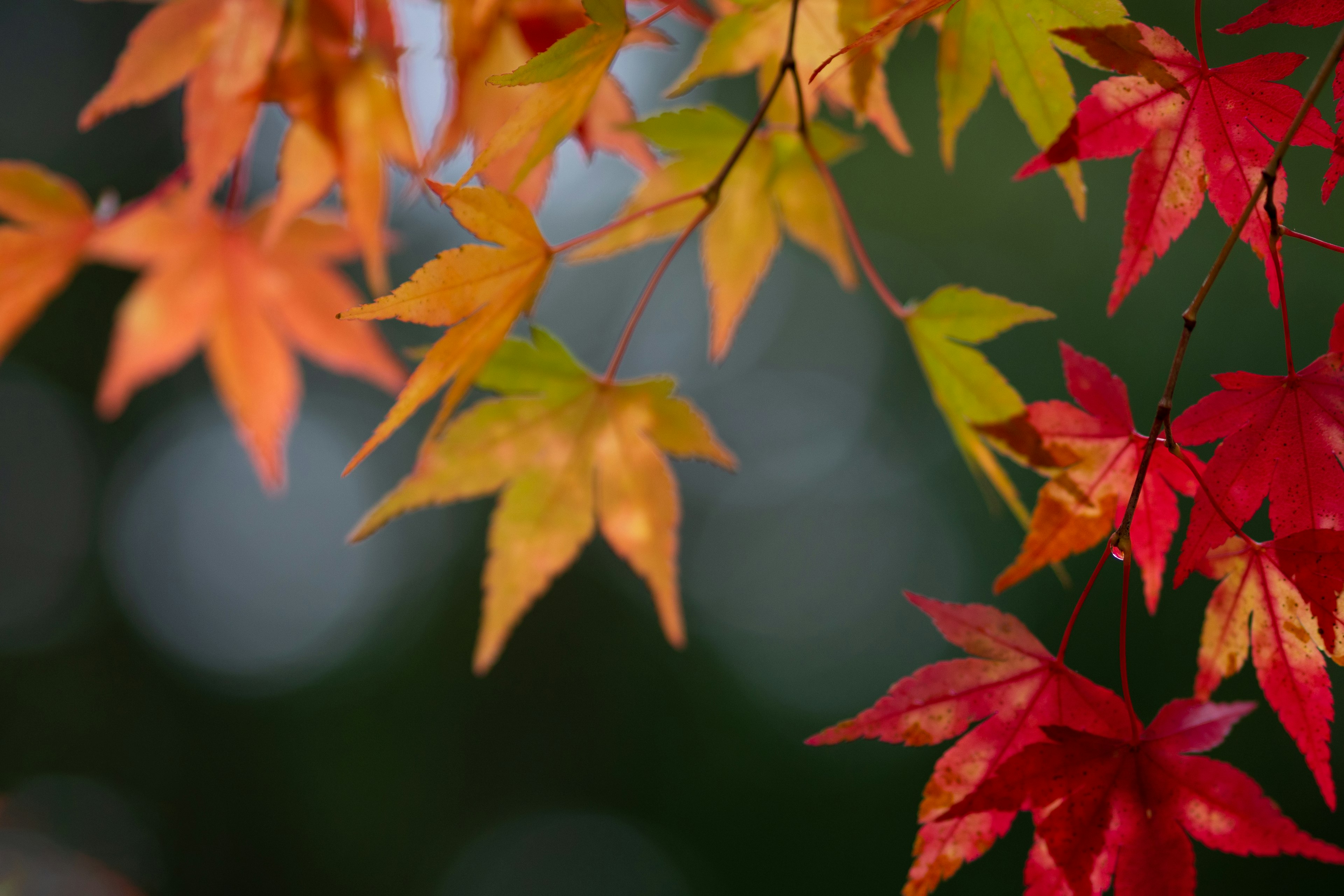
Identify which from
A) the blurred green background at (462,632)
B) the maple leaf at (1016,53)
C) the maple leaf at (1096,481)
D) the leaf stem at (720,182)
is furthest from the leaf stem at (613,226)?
the blurred green background at (462,632)

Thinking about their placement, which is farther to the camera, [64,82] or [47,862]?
[64,82]

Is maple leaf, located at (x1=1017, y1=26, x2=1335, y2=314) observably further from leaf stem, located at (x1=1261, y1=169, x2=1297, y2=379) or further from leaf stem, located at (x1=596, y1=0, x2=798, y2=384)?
leaf stem, located at (x1=596, y1=0, x2=798, y2=384)

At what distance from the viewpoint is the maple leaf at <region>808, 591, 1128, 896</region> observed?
40 cm

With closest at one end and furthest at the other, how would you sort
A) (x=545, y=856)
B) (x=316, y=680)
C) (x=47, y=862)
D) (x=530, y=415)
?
(x=530, y=415)
(x=47, y=862)
(x=316, y=680)
(x=545, y=856)

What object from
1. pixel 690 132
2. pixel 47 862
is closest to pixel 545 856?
pixel 47 862

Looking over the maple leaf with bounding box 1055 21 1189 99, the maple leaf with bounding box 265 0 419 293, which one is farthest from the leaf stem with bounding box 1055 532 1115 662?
the maple leaf with bounding box 265 0 419 293

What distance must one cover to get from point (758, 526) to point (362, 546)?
387 cm

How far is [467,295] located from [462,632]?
7031 millimetres

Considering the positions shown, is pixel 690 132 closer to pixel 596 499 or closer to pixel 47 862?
pixel 596 499

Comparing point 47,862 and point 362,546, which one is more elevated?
point 47,862

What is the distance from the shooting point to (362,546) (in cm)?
779

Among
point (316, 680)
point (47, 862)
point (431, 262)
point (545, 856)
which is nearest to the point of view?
point (431, 262)

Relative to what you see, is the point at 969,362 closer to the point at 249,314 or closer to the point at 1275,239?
the point at 1275,239

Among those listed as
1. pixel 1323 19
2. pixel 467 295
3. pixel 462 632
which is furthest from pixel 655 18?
pixel 462 632
